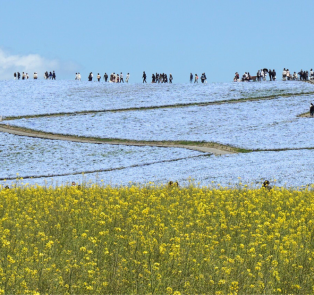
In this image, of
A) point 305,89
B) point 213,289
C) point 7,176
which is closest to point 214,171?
point 7,176

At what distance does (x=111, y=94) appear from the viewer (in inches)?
3098

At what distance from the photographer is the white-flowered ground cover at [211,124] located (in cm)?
5025

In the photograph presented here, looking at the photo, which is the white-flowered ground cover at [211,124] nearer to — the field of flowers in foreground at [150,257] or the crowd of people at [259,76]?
the crowd of people at [259,76]

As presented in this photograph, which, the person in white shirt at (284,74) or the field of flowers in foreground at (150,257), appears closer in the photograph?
the field of flowers in foreground at (150,257)

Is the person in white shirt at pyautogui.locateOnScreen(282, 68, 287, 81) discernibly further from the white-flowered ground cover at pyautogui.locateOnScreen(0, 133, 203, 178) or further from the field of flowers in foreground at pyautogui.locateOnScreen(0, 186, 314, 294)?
the field of flowers in foreground at pyautogui.locateOnScreen(0, 186, 314, 294)

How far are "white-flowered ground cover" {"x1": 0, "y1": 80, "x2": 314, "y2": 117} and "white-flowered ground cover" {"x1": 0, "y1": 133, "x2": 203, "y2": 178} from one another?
1599 centimetres

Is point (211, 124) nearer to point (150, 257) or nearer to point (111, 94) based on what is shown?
point (111, 94)

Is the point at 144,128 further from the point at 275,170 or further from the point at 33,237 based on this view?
the point at 33,237

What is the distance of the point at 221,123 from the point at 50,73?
4625 cm

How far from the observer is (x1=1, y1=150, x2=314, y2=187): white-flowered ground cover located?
3231 cm

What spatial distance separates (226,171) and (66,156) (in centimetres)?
1637

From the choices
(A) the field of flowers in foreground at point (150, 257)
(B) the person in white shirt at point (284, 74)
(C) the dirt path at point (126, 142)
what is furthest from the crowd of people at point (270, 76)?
(A) the field of flowers in foreground at point (150, 257)

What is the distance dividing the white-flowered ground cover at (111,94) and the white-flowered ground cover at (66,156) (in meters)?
16.0

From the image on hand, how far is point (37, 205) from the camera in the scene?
18.1 meters
